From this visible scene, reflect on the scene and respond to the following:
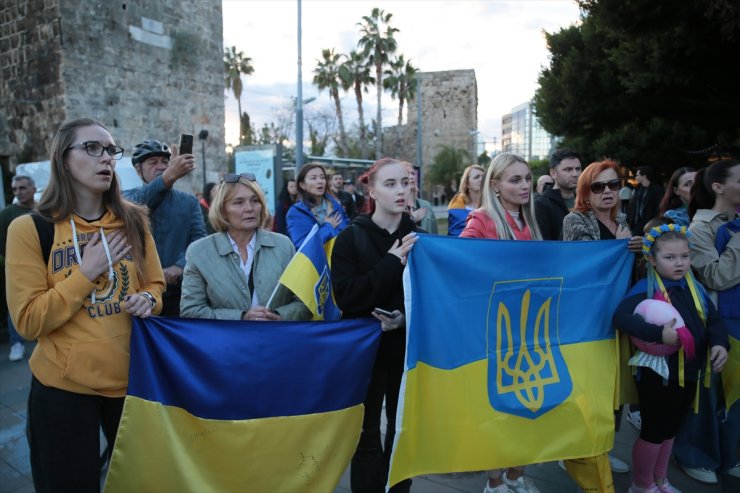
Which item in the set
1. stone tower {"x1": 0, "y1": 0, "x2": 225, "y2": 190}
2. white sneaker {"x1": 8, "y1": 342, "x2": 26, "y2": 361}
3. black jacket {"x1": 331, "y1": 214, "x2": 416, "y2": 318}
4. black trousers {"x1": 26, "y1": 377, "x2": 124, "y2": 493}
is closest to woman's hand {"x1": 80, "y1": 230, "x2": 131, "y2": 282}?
black trousers {"x1": 26, "y1": 377, "x2": 124, "y2": 493}

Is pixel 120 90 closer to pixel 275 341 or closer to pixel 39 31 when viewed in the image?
pixel 39 31

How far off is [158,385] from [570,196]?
11.7ft

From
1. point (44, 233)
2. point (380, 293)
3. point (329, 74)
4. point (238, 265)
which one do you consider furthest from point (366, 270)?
point (329, 74)

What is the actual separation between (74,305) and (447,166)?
39.9 meters

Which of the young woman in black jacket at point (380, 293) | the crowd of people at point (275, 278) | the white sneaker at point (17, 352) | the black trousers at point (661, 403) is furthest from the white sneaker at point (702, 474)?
the white sneaker at point (17, 352)

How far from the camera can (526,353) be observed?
2.71m

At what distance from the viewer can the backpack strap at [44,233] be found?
79.5 inches

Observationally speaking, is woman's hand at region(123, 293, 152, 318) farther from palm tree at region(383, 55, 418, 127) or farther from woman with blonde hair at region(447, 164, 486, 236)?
palm tree at region(383, 55, 418, 127)

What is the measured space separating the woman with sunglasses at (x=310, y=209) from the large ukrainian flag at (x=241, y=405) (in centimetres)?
255

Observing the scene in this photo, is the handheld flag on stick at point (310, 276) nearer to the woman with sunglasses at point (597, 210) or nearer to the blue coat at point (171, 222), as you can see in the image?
the blue coat at point (171, 222)

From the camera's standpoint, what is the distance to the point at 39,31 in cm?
1145

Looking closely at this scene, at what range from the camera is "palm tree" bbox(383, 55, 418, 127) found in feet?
127

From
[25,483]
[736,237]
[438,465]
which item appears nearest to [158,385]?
[438,465]

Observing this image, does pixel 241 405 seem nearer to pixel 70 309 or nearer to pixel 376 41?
pixel 70 309
